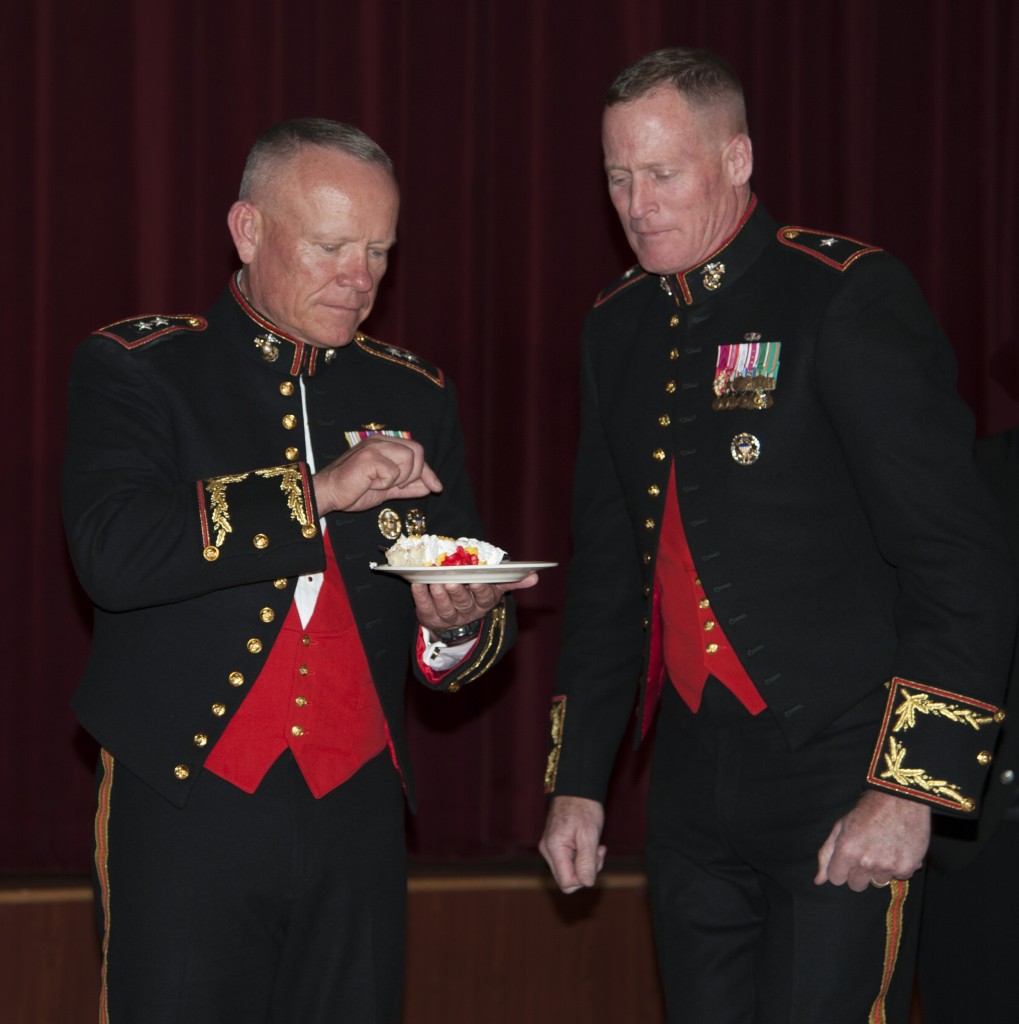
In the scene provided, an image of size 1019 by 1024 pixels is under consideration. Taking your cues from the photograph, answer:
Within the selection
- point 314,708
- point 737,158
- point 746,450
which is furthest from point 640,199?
point 314,708

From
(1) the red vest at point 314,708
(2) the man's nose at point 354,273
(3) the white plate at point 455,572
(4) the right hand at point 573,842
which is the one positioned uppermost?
(2) the man's nose at point 354,273

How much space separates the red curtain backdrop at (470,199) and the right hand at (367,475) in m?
1.79

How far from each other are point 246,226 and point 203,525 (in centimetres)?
54

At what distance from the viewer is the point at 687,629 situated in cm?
208

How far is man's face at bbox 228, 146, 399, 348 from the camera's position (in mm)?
2111

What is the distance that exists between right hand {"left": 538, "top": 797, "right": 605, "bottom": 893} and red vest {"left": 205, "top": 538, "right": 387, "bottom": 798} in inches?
13.8

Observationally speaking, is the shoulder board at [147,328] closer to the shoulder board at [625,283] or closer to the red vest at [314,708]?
the red vest at [314,708]

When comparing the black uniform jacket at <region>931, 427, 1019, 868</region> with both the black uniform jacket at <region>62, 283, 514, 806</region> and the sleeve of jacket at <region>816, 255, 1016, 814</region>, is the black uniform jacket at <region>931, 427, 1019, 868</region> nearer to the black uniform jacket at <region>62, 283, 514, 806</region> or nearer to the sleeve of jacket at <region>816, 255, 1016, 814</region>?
the sleeve of jacket at <region>816, 255, 1016, 814</region>

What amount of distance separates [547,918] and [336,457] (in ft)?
6.30

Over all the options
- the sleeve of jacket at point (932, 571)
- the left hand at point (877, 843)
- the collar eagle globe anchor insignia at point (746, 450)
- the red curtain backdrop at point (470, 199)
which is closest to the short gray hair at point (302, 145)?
the collar eagle globe anchor insignia at point (746, 450)

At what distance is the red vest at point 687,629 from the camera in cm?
202

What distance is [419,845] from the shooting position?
3754 mm

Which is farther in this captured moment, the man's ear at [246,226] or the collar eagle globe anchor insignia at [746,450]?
the man's ear at [246,226]

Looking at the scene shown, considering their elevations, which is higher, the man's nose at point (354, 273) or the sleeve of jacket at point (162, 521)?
the man's nose at point (354, 273)
